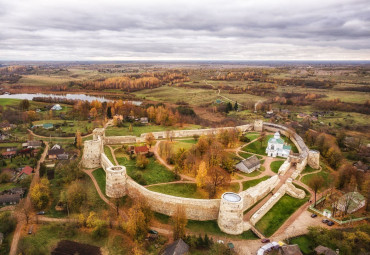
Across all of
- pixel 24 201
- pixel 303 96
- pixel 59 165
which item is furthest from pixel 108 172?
pixel 303 96

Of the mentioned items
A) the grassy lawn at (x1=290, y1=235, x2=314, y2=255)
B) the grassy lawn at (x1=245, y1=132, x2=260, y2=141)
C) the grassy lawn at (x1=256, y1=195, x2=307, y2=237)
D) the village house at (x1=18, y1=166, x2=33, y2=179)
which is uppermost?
the grassy lawn at (x1=245, y1=132, x2=260, y2=141)

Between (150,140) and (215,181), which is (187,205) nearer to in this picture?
(215,181)

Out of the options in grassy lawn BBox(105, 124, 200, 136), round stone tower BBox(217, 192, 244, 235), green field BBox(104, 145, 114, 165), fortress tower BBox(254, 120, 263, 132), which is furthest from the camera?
fortress tower BBox(254, 120, 263, 132)

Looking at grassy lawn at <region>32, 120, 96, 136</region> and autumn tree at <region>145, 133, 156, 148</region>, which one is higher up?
autumn tree at <region>145, 133, 156, 148</region>

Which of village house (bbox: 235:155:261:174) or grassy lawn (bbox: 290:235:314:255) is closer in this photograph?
grassy lawn (bbox: 290:235:314:255)

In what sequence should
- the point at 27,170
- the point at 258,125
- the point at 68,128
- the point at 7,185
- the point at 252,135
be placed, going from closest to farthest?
the point at 7,185 → the point at 27,170 → the point at 252,135 → the point at 258,125 → the point at 68,128

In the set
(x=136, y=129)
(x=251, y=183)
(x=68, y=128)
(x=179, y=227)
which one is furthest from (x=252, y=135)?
(x=68, y=128)

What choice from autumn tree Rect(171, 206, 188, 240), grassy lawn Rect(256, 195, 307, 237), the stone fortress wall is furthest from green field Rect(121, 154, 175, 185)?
grassy lawn Rect(256, 195, 307, 237)

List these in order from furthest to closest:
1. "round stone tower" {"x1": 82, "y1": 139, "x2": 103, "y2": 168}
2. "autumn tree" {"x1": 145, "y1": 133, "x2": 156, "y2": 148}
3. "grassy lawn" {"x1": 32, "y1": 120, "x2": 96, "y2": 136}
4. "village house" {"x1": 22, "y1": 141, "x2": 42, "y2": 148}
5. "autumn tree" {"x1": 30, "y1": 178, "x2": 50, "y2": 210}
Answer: "grassy lawn" {"x1": 32, "y1": 120, "x2": 96, "y2": 136} → "village house" {"x1": 22, "y1": 141, "x2": 42, "y2": 148} → "autumn tree" {"x1": 145, "y1": 133, "x2": 156, "y2": 148} → "round stone tower" {"x1": 82, "y1": 139, "x2": 103, "y2": 168} → "autumn tree" {"x1": 30, "y1": 178, "x2": 50, "y2": 210}

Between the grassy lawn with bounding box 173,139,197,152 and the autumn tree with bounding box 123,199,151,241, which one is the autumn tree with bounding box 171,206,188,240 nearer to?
the autumn tree with bounding box 123,199,151,241
